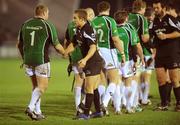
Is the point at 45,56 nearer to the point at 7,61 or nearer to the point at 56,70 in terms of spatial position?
the point at 56,70

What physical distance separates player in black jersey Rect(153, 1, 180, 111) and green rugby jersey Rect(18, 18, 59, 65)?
235 cm

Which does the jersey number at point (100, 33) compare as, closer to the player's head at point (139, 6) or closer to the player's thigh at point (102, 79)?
the player's thigh at point (102, 79)

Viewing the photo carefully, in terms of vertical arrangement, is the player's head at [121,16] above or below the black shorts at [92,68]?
above

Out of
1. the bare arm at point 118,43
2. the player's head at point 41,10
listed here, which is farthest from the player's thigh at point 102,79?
the player's head at point 41,10

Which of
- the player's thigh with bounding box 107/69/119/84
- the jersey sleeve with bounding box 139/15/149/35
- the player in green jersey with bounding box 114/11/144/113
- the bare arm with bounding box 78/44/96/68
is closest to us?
the bare arm with bounding box 78/44/96/68

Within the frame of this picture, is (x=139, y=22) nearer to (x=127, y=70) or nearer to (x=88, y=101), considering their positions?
(x=127, y=70)

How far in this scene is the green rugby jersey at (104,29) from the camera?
11570 millimetres

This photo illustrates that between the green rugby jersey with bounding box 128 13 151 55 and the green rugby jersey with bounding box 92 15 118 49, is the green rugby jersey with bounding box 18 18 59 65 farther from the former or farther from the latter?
the green rugby jersey with bounding box 128 13 151 55

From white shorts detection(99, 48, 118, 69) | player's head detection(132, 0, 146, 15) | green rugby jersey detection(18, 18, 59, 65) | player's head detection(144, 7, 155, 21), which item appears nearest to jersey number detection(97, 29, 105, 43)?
white shorts detection(99, 48, 118, 69)

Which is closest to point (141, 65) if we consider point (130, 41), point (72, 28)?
point (130, 41)

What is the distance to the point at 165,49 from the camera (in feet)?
40.9

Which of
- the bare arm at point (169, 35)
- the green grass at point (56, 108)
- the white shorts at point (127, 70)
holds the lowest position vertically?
the green grass at point (56, 108)

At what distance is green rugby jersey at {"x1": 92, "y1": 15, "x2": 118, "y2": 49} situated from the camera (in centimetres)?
1157

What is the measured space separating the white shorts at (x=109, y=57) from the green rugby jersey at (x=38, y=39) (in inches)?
44.9
